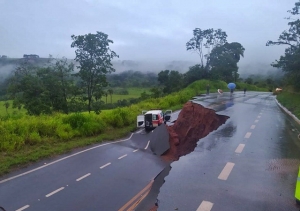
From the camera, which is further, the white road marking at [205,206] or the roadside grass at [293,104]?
the roadside grass at [293,104]

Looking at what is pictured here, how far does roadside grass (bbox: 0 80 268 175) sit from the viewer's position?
10.9 metres

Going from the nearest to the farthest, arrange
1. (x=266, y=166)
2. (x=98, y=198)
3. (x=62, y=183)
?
1. (x=98, y=198)
2. (x=62, y=183)
3. (x=266, y=166)

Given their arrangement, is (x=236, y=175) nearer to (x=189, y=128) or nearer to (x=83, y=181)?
(x=83, y=181)

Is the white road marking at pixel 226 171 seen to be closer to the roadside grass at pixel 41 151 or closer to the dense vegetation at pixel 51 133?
the roadside grass at pixel 41 151

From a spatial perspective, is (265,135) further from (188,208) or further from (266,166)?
(188,208)

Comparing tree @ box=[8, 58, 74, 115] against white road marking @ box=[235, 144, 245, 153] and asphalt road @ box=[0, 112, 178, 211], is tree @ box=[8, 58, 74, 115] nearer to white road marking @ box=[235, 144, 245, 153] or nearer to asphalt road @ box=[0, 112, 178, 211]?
asphalt road @ box=[0, 112, 178, 211]

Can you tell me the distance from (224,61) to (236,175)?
5751 cm

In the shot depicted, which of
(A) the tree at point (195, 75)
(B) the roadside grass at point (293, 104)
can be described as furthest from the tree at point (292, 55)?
(A) the tree at point (195, 75)

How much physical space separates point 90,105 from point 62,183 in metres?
13.6

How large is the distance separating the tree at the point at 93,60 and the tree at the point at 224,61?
40232mm

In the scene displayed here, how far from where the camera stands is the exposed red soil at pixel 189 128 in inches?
507

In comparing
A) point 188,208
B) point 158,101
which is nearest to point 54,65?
point 158,101

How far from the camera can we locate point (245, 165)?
955cm

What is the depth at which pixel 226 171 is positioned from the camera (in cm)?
897
